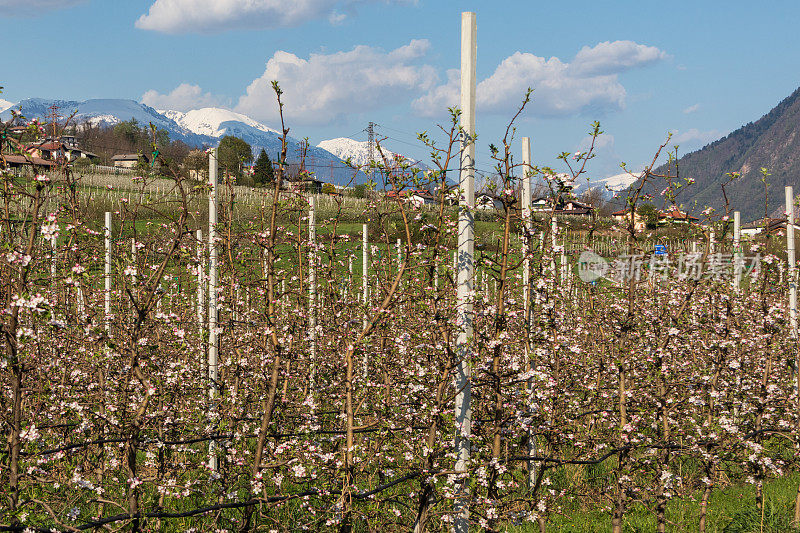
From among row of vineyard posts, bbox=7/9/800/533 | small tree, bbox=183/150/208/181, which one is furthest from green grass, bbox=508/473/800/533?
small tree, bbox=183/150/208/181

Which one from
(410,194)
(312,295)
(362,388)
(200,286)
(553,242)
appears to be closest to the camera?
(410,194)

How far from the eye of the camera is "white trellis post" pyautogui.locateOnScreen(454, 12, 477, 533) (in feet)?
11.9

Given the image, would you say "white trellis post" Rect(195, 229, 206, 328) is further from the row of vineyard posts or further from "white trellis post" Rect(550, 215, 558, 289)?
"white trellis post" Rect(550, 215, 558, 289)

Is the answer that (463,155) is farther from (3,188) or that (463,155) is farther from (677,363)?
(677,363)

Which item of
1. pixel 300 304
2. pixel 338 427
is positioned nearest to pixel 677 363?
pixel 338 427

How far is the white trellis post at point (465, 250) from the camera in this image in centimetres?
364

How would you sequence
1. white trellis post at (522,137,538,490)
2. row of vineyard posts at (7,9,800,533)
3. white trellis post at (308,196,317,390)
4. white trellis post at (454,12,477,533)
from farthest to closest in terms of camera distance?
1. white trellis post at (308,196,317,390)
2. white trellis post at (522,137,538,490)
3. row of vineyard posts at (7,9,800,533)
4. white trellis post at (454,12,477,533)

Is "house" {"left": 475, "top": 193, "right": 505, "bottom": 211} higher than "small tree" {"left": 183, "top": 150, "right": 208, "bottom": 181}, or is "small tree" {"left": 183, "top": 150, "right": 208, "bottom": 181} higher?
"small tree" {"left": 183, "top": 150, "right": 208, "bottom": 181}

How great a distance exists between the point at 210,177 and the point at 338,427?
273 centimetres

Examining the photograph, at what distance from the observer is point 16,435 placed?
3.38 meters

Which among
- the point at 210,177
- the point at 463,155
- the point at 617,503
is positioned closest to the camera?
the point at 463,155

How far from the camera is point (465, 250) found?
12.0 feet

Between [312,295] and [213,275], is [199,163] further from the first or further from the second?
[312,295]

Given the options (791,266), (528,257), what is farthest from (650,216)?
(791,266)
